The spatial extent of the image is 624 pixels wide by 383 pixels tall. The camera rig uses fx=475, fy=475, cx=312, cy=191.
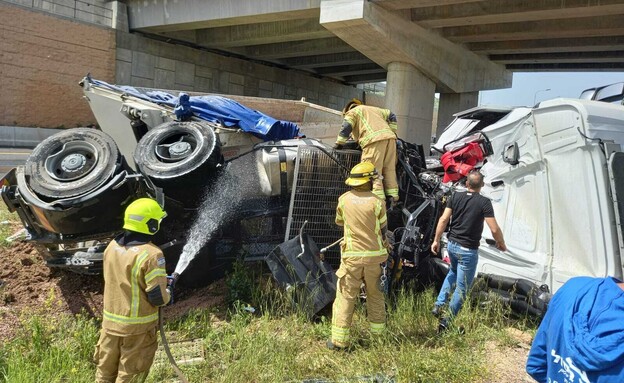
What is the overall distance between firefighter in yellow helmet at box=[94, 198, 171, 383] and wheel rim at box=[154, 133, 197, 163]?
179cm

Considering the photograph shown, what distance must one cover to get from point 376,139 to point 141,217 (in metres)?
2.83

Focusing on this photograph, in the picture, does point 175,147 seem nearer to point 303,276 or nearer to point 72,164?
point 72,164

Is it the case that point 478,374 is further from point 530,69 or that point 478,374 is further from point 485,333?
point 530,69

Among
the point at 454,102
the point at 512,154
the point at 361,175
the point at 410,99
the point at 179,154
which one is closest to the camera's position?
the point at 361,175

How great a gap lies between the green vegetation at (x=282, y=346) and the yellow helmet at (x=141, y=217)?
3.70 ft

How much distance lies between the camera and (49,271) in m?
5.14

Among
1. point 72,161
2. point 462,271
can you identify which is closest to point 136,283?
point 72,161

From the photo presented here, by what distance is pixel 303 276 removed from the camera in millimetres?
4266

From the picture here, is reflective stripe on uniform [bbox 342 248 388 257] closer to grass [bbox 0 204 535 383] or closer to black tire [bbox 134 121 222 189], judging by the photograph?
grass [bbox 0 204 535 383]

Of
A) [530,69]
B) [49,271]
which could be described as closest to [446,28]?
[530,69]

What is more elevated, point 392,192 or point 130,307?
point 392,192

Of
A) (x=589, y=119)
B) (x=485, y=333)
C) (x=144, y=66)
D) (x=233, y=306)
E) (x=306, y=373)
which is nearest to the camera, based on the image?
(x=306, y=373)

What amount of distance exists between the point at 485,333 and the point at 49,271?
14.6 feet

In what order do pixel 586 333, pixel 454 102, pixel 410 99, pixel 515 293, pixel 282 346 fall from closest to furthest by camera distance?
pixel 586 333 → pixel 282 346 → pixel 515 293 → pixel 410 99 → pixel 454 102
